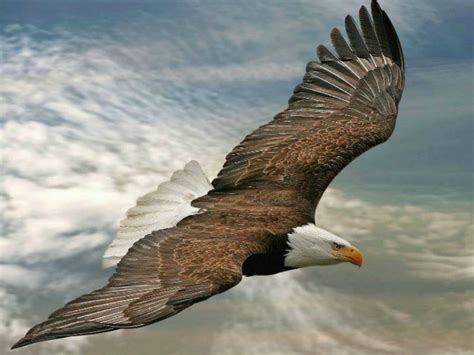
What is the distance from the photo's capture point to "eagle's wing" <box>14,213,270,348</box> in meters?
8.16

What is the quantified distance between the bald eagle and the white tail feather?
0.01 m

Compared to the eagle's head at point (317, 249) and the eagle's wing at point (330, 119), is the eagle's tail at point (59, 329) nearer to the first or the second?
the eagle's head at point (317, 249)

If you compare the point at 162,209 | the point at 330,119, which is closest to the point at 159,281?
the point at 162,209

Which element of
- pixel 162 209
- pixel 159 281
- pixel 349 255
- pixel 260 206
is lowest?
pixel 159 281

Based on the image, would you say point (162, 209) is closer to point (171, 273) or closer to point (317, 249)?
point (317, 249)

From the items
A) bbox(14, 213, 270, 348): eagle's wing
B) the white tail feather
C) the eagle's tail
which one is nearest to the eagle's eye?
bbox(14, 213, 270, 348): eagle's wing

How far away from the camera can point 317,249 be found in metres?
10.6

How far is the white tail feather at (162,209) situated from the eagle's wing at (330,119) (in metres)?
0.42

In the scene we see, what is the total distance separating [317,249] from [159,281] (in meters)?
2.15

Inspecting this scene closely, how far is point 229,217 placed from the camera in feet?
34.4

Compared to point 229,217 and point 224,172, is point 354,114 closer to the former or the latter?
point 224,172

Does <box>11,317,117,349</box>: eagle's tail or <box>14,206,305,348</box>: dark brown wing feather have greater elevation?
<box>14,206,305,348</box>: dark brown wing feather

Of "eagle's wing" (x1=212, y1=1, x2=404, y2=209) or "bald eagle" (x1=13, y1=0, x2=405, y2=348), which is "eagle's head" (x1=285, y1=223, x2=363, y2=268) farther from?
"eagle's wing" (x1=212, y1=1, x2=404, y2=209)

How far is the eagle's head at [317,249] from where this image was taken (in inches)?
414
